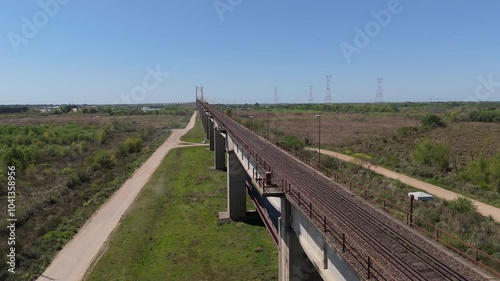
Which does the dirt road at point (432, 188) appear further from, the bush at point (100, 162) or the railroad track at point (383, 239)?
the bush at point (100, 162)

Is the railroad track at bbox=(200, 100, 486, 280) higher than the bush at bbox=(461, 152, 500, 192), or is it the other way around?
the railroad track at bbox=(200, 100, 486, 280)

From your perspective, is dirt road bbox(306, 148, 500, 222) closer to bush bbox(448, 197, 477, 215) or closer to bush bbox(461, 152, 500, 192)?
bush bbox(448, 197, 477, 215)

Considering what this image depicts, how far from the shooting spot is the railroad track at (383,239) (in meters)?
12.0

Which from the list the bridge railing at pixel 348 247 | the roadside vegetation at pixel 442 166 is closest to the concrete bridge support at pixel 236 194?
the roadside vegetation at pixel 442 166

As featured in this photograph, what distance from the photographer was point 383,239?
14594mm

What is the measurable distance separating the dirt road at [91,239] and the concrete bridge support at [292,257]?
47.2 ft

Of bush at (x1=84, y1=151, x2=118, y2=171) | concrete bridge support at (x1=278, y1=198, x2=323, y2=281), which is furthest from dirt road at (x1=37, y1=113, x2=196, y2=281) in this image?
concrete bridge support at (x1=278, y1=198, x2=323, y2=281)

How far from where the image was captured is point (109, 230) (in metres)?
32.7

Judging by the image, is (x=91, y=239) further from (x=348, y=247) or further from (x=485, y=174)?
(x=485, y=174)

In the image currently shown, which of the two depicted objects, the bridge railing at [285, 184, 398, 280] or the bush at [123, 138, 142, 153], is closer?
the bridge railing at [285, 184, 398, 280]

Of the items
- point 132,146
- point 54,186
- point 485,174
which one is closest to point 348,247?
point 485,174

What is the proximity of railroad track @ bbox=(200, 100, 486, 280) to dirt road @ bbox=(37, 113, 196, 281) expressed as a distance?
1625 cm

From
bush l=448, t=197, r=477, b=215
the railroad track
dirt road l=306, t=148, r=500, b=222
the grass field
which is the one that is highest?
the railroad track

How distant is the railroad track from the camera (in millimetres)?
12045
